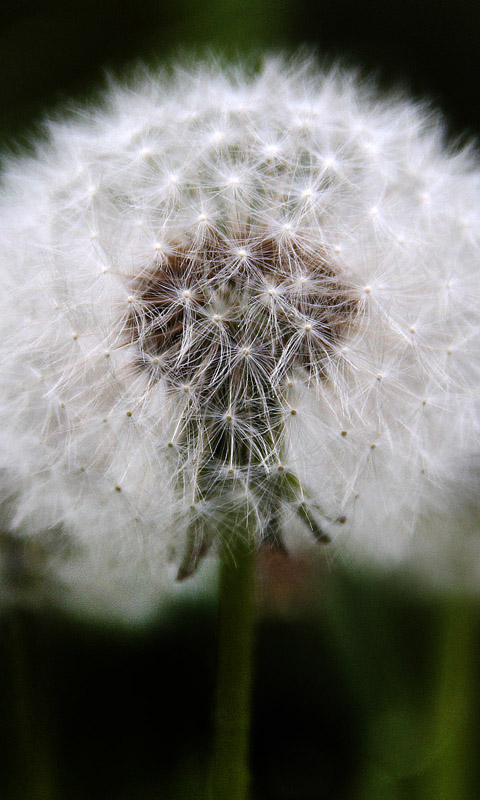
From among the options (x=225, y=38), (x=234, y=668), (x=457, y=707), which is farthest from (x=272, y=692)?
(x=225, y=38)

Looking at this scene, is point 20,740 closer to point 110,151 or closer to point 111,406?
point 111,406

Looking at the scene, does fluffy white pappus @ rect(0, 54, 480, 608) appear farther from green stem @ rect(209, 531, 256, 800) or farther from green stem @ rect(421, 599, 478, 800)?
green stem @ rect(421, 599, 478, 800)

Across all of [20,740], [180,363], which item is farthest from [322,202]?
[20,740]

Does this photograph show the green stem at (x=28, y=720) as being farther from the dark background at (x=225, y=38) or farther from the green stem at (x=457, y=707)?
the dark background at (x=225, y=38)

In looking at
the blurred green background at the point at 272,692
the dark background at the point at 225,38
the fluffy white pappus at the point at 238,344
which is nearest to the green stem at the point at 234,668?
the fluffy white pappus at the point at 238,344

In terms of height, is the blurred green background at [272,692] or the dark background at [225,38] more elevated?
the dark background at [225,38]
